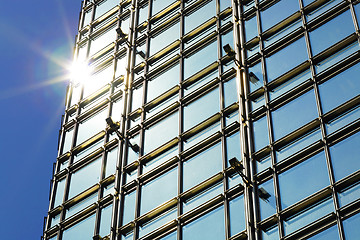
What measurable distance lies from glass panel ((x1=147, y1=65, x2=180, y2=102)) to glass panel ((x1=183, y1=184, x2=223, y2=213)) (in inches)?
256

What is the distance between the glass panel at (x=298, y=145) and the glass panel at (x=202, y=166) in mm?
2345

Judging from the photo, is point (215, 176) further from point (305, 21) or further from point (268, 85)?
point (305, 21)

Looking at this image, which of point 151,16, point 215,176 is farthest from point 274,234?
point 151,16

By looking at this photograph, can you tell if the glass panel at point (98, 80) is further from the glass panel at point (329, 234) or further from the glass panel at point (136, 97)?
the glass panel at point (329, 234)

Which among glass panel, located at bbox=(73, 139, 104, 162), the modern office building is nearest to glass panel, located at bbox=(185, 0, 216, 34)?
the modern office building

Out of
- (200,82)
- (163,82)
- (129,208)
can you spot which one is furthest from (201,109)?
(129,208)

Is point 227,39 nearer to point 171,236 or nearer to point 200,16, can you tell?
point 200,16

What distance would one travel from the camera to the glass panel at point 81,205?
105 ft

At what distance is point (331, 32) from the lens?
29.3m

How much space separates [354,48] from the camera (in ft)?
91.8

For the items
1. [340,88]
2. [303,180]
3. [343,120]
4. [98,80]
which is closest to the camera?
[303,180]

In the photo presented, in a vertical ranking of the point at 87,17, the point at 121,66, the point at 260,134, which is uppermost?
the point at 87,17

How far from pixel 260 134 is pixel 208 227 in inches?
140

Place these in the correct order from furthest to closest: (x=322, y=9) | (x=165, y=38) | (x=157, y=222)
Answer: (x=165, y=38) → (x=322, y=9) → (x=157, y=222)
